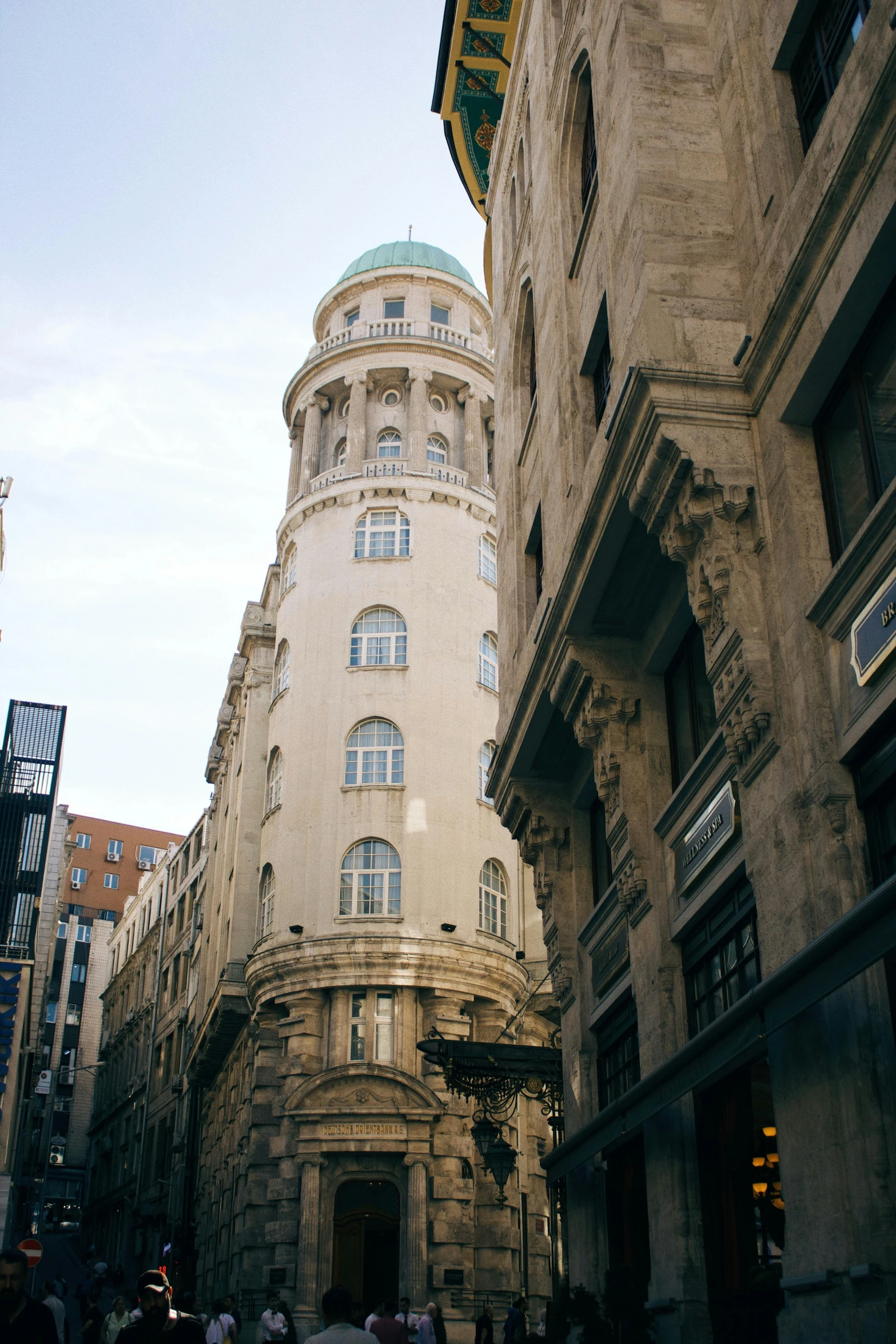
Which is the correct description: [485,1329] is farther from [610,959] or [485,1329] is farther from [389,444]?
[389,444]

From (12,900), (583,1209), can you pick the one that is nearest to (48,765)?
(12,900)

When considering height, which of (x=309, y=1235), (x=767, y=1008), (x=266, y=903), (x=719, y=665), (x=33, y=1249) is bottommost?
(x=33, y=1249)

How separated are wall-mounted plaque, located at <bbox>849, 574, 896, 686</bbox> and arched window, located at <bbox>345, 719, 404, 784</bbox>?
3037 centimetres

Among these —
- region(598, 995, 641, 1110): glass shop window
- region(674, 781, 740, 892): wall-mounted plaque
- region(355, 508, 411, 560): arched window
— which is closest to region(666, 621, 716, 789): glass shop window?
region(674, 781, 740, 892): wall-mounted plaque

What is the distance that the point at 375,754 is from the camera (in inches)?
1575

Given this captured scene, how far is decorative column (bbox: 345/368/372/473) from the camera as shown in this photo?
44594mm

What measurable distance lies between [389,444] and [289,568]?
574 centimetres

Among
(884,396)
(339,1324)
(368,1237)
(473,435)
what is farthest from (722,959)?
(473,435)

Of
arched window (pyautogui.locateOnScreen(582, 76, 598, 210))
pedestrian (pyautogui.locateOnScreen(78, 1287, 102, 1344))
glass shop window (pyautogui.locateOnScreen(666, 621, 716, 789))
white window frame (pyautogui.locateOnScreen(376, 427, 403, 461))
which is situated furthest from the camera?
white window frame (pyautogui.locateOnScreen(376, 427, 403, 461))

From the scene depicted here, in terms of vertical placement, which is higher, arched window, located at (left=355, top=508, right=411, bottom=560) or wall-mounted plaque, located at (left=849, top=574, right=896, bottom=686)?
arched window, located at (left=355, top=508, right=411, bottom=560)

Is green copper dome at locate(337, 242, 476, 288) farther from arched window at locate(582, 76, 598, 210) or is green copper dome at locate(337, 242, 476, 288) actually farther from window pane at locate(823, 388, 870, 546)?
window pane at locate(823, 388, 870, 546)

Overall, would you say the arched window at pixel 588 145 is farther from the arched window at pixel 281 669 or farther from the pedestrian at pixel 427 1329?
the arched window at pixel 281 669

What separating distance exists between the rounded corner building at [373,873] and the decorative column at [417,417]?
0.08 m

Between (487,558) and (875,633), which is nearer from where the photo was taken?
(875,633)
